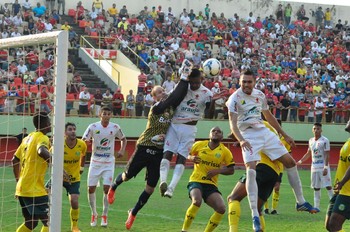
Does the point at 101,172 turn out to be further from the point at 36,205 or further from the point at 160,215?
the point at 36,205

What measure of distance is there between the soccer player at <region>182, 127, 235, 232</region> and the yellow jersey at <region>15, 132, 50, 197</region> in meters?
3.28

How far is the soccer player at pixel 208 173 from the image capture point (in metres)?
14.6

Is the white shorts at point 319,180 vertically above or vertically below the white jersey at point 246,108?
below

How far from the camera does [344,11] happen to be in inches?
2208

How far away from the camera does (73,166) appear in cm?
1566

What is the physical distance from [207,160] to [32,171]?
3.89 meters

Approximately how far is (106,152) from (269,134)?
478 centimetres

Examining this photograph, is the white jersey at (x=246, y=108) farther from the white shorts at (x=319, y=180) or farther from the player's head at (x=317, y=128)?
the white shorts at (x=319, y=180)

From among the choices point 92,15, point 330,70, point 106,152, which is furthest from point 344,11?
point 106,152

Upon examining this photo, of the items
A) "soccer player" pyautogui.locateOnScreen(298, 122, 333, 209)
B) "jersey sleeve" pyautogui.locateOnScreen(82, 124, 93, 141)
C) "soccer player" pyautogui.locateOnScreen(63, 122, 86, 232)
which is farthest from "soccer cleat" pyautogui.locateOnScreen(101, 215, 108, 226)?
"soccer player" pyautogui.locateOnScreen(298, 122, 333, 209)

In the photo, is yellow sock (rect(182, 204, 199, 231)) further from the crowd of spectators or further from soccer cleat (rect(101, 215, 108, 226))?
the crowd of spectators

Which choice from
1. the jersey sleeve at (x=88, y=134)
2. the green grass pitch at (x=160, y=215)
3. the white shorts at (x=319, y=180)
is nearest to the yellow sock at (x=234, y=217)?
the green grass pitch at (x=160, y=215)

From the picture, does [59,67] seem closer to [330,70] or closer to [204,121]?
[204,121]

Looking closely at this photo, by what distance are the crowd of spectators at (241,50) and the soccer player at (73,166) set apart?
17510mm
